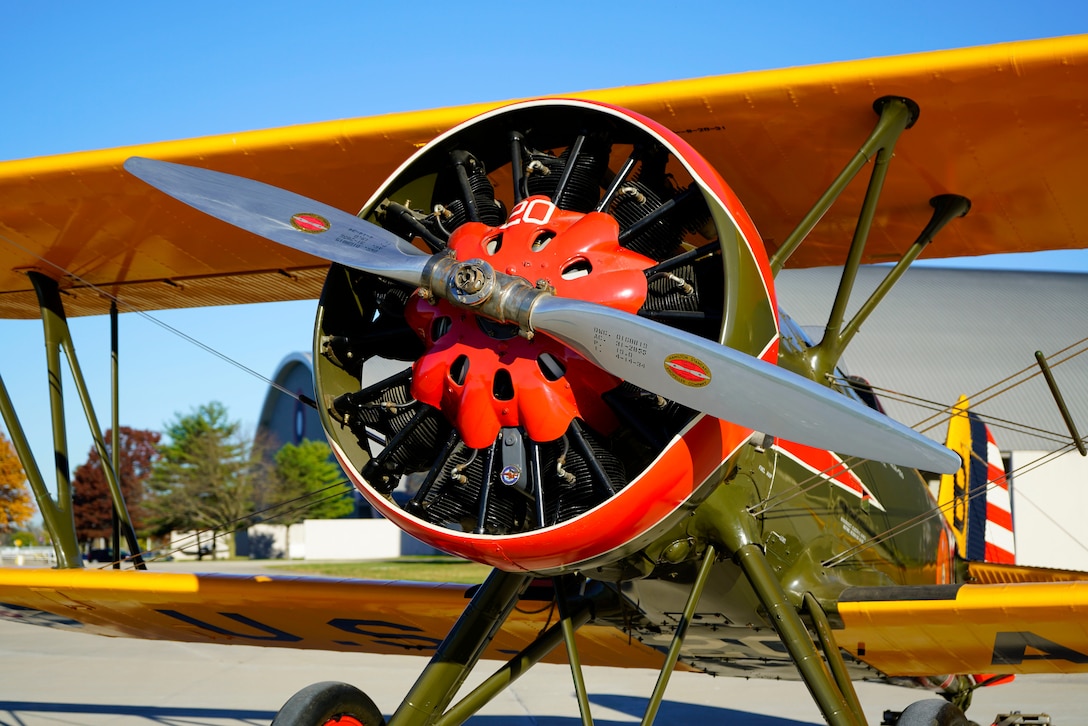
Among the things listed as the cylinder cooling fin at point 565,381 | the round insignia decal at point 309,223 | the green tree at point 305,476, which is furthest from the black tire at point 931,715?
the green tree at point 305,476

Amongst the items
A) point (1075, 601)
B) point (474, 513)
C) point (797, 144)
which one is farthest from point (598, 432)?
point (1075, 601)

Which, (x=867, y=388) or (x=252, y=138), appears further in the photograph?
(x=867, y=388)

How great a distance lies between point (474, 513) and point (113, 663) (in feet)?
33.6

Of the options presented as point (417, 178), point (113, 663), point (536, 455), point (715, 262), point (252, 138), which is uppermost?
point (252, 138)

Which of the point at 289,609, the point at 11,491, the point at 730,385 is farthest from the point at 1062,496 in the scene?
the point at 11,491

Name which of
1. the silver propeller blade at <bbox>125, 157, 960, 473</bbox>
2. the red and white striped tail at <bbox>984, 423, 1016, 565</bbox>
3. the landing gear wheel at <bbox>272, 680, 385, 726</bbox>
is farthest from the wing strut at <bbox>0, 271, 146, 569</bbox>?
the red and white striped tail at <bbox>984, 423, 1016, 565</bbox>

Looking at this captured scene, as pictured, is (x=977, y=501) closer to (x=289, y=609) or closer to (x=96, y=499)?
(x=289, y=609)

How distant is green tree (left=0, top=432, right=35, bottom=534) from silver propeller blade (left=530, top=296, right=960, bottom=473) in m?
52.6

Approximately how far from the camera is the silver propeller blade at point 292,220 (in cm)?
390

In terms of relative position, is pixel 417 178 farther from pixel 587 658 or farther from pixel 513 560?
pixel 587 658

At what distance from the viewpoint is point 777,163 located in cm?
523

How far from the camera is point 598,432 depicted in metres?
3.87

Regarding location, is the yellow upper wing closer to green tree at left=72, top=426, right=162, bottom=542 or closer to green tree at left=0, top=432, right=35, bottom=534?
green tree at left=0, top=432, right=35, bottom=534

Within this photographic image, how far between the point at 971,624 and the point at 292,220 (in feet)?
11.3
